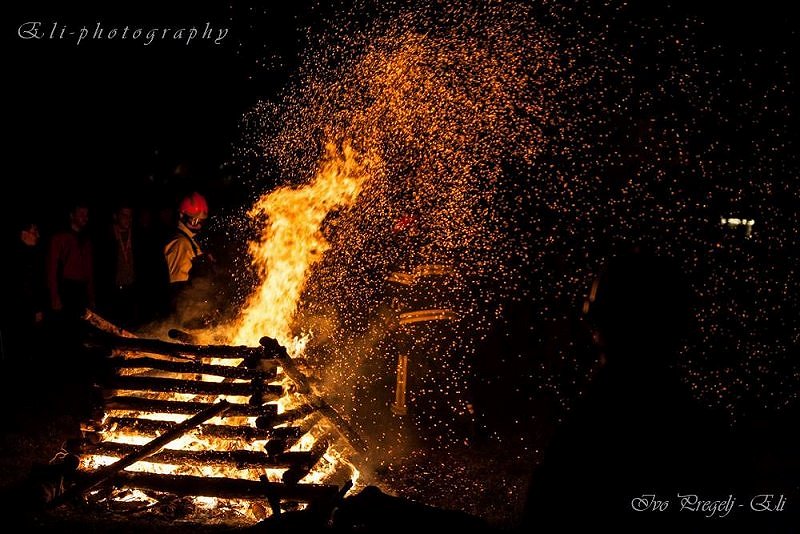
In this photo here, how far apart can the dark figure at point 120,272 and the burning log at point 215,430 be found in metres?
4.79

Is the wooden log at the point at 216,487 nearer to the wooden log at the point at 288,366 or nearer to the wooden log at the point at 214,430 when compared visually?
the wooden log at the point at 214,430

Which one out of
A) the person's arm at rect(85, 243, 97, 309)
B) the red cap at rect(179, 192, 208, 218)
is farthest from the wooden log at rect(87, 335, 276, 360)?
the person's arm at rect(85, 243, 97, 309)

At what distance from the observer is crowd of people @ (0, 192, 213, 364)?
7.27m

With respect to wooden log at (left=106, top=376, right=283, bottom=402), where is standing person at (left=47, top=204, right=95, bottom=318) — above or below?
above

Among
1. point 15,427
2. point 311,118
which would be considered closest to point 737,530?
point 15,427

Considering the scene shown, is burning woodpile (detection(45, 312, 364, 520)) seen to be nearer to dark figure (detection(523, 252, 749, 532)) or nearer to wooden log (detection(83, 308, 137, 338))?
wooden log (detection(83, 308, 137, 338))

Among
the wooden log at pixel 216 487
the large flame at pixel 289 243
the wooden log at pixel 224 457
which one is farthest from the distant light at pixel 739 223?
the wooden log at pixel 216 487

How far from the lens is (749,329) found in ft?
31.9

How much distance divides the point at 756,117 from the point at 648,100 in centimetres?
202

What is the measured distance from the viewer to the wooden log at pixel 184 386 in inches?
190

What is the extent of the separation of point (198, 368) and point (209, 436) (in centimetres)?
67

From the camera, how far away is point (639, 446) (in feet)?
4.82

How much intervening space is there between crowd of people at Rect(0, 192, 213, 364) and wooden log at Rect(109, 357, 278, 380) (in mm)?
2035

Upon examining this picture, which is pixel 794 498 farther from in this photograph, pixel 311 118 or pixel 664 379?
pixel 311 118
